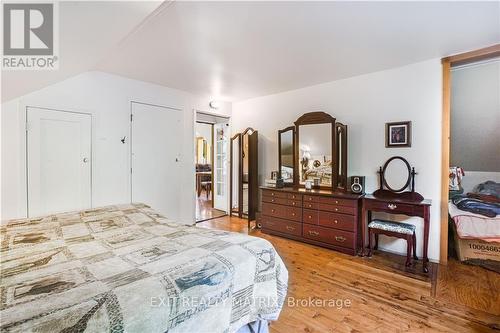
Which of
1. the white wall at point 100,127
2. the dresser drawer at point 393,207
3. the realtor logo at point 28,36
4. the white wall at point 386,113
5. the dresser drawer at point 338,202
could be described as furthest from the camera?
the dresser drawer at point 338,202

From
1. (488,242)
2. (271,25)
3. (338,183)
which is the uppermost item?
(271,25)

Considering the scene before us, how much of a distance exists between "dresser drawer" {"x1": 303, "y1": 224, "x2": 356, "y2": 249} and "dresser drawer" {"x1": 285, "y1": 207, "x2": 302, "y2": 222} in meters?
0.14

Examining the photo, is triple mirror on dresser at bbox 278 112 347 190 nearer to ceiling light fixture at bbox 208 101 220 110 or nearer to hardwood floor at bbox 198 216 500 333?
hardwood floor at bbox 198 216 500 333

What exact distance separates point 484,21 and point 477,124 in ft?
6.80

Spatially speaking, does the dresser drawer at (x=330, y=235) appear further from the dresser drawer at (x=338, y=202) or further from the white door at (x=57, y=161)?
the white door at (x=57, y=161)

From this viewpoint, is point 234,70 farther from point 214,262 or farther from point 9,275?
point 9,275

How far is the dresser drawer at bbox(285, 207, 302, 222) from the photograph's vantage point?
3270 millimetres

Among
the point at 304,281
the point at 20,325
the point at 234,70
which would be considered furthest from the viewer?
the point at 234,70

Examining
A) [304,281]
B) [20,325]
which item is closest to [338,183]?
[304,281]

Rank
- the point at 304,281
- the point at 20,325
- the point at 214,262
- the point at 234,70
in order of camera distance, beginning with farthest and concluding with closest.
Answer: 1. the point at 234,70
2. the point at 304,281
3. the point at 214,262
4. the point at 20,325

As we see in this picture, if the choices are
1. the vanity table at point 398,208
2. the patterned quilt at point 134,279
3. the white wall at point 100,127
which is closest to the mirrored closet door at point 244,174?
the white wall at point 100,127

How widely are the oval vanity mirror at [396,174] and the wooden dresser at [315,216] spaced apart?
48 cm

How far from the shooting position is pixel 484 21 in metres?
1.92

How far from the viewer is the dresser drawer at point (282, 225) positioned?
3297mm
